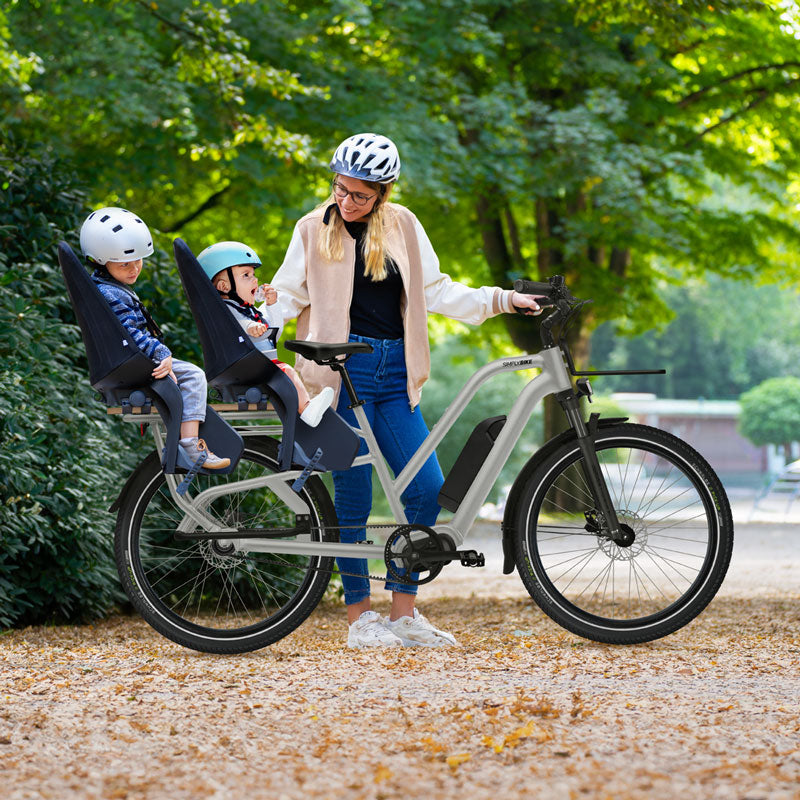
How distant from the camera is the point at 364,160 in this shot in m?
4.16

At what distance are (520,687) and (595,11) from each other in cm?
667

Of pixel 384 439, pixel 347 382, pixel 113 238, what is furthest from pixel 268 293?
pixel 384 439

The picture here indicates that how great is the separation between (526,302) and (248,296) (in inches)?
41.9

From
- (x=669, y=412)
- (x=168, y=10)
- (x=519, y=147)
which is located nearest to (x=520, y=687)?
(x=168, y=10)

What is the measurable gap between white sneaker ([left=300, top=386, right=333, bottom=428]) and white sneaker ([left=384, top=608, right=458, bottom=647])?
0.97 meters

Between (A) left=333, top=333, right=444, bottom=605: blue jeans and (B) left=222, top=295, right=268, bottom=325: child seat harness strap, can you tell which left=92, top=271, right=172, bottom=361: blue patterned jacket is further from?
(A) left=333, top=333, right=444, bottom=605: blue jeans

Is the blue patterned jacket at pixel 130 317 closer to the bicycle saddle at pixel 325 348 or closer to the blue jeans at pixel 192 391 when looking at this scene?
the blue jeans at pixel 192 391

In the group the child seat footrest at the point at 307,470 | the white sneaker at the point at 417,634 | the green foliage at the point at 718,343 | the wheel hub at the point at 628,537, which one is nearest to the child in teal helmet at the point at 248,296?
the child seat footrest at the point at 307,470

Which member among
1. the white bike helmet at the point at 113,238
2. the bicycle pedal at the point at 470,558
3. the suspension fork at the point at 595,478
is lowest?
the bicycle pedal at the point at 470,558

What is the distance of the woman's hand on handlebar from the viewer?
4238 millimetres

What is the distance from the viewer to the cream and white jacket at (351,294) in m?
4.28

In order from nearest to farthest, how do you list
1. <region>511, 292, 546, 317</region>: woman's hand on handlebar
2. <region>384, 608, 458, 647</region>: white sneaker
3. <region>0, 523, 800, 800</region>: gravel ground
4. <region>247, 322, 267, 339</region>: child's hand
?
<region>0, 523, 800, 800</region>: gravel ground
<region>247, 322, 267, 339</region>: child's hand
<region>511, 292, 546, 317</region>: woman's hand on handlebar
<region>384, 608, 458, 647</region>: white sneaker

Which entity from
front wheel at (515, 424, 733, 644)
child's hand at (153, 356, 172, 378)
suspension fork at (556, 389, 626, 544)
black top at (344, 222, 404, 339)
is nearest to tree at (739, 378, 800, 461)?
front wheel at (515, 424, 733, 644)

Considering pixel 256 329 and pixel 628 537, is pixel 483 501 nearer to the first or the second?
pixel 628 537
